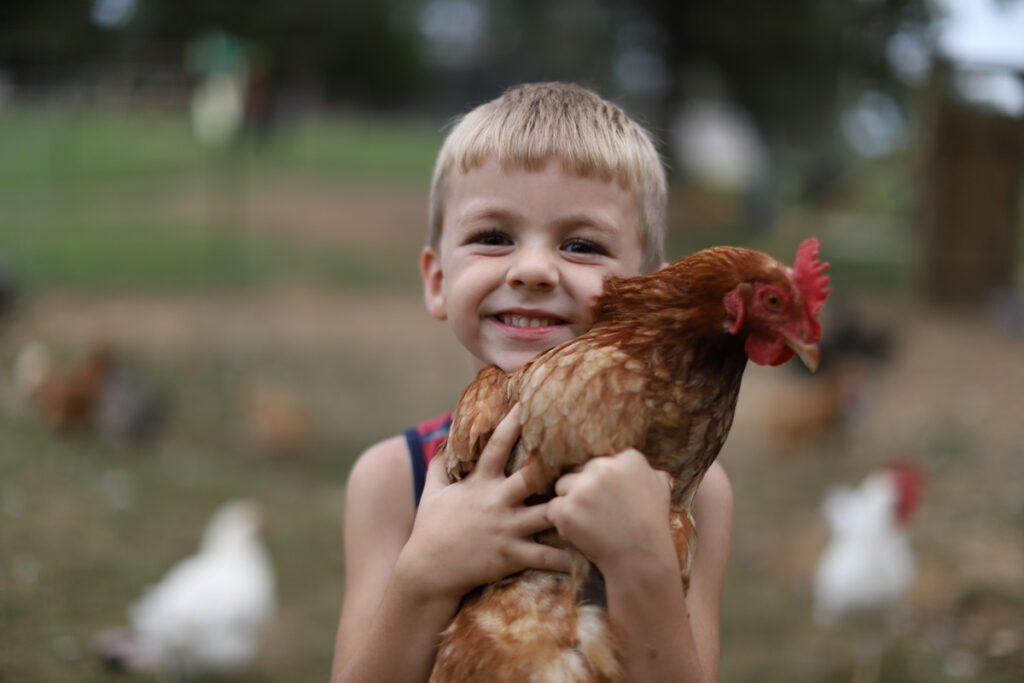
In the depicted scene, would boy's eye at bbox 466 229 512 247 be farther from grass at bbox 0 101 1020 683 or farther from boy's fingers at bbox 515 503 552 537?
grass at bbox 0 101 1020 683

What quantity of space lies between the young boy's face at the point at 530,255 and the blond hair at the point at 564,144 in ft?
0.06

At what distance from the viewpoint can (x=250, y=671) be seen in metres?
3.61

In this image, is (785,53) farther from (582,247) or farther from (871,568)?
(582,247)

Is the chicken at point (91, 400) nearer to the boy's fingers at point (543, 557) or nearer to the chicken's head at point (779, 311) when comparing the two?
the boy's fingers at point (543, 557)

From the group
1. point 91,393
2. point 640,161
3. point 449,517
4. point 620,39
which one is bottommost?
point 91,393

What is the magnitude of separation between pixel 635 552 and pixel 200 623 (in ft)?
9.19

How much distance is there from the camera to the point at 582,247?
1316 mm

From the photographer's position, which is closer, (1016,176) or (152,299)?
(1016,176)

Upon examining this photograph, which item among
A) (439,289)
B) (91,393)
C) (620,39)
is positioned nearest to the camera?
(439,289)

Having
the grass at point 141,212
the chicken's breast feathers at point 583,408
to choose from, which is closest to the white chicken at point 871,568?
the chicken's breast feathers at point 583,408

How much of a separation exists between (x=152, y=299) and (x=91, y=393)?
11.8ft

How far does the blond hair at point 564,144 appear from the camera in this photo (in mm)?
1298

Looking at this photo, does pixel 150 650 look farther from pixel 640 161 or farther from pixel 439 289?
pixel 640 161

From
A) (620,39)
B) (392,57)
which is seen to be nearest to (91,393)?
(620,39)
